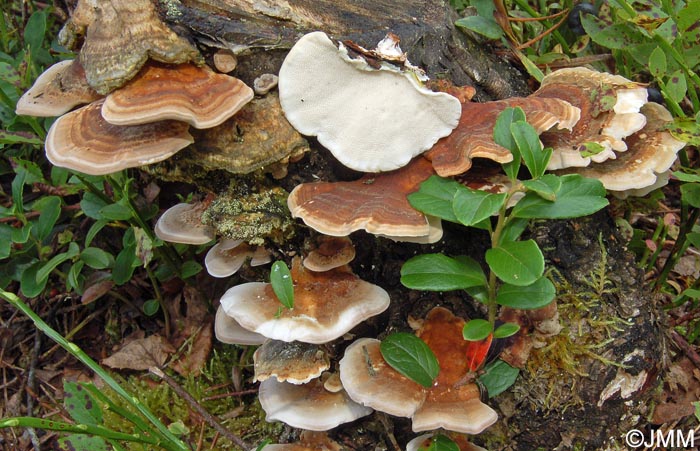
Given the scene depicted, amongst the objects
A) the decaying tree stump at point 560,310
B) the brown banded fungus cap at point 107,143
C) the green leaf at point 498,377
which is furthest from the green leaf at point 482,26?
the green leaf at point 498,377

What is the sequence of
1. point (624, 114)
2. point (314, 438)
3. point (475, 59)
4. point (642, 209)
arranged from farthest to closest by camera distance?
point (642, 209) → point (475, 59) → point (314, 438) → point (624, 114)

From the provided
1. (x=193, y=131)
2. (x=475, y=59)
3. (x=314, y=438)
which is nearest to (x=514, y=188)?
(x=475, y=59)

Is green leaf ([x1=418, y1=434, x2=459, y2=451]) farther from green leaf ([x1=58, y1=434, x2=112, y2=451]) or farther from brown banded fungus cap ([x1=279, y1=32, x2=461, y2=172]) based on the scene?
green leaf ([x1=58, y1=434, x2=112, y2=451])

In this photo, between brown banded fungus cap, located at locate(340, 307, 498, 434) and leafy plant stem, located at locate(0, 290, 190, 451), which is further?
brown banded fungus cap, located at locate(340, 307, 498, 434)

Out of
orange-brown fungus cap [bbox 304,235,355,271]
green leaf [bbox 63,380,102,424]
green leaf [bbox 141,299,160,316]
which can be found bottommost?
green leaf [bbox 141,299,160,316]

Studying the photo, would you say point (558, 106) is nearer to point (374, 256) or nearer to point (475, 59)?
point (475, 59)

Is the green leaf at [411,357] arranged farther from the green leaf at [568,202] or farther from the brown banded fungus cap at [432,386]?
the green leaf at [568,202]

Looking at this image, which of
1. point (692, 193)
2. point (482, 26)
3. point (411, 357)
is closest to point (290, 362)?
point (411, 357)

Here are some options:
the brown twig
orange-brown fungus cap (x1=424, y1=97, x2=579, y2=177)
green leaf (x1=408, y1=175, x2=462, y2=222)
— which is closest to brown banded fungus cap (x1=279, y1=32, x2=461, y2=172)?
orange-brown fungus cap (x1=424, y1=97, x2=579, y2=177)
